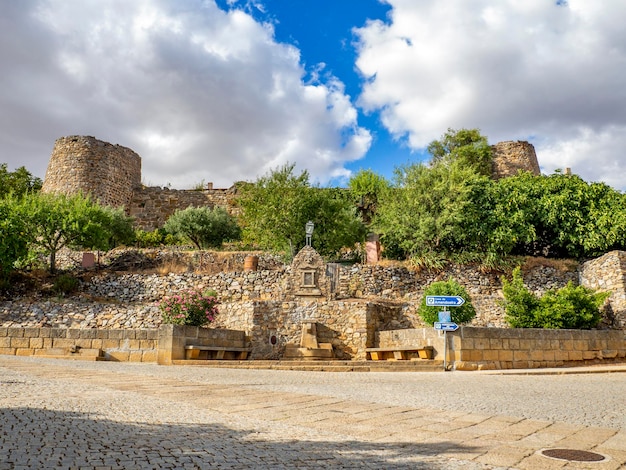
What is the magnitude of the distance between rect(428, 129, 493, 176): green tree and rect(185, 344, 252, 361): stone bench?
27.1m

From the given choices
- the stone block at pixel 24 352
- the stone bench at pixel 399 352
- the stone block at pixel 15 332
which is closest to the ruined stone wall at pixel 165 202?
the stone block at pixel 15 332

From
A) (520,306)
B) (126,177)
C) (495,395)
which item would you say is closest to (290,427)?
(495,395)

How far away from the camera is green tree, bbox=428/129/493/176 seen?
40.6m

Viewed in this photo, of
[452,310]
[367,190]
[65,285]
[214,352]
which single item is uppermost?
[367,190]

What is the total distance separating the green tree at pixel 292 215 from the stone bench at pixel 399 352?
991 cm

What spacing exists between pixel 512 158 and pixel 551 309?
27.4 m

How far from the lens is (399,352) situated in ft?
52.5

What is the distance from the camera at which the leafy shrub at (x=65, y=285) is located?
2384 cm

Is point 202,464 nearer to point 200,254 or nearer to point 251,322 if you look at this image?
point 251,322

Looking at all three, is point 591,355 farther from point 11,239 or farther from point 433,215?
point 11,239

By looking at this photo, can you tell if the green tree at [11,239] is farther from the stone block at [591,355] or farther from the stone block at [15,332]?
the stone block at [591,355]

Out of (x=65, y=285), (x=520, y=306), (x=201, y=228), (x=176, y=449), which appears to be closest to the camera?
(x=176, y=449)

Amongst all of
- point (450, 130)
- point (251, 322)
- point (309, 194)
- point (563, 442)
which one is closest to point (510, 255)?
point (309, 194)

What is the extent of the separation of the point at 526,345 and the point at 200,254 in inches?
696
